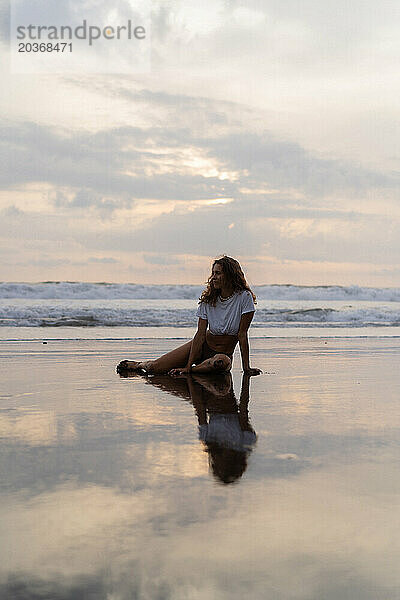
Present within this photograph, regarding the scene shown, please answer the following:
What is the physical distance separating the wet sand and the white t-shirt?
1.66 meters

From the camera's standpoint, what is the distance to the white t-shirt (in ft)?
23.3

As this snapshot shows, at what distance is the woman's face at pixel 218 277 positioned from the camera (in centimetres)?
708

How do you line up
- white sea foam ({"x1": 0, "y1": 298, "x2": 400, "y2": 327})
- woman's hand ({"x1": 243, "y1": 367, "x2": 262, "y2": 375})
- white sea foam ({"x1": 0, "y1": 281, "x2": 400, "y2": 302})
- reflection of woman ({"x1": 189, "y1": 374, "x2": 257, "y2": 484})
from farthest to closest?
white sea foam ({"x1": 0, "y1": 281, "x2": 400, "y2": 302}), white sea foam ({"x1": 0, "y1": 298, "x2": 400, "y2": 327}), woman's hand ({"x1": 243, "y1": 367, "x2": 262, "y2": 375}), reflection of woman ({"x1": 189, "y1": 374, "x2": 257, "y2": 484})

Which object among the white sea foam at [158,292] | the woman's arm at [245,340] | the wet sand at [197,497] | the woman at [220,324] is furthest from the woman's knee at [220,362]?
the white sea foam at [158,292]

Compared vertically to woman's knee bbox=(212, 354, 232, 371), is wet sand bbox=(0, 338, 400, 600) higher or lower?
higher

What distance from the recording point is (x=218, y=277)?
707cm

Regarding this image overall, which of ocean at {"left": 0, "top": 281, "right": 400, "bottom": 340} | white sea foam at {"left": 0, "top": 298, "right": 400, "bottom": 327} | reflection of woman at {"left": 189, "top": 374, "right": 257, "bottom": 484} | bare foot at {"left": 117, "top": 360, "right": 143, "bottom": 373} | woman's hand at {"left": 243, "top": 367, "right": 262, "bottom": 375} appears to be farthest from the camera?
white sea foam at {"left": 0, "top": 298, "right": 400, "bottom": 327}

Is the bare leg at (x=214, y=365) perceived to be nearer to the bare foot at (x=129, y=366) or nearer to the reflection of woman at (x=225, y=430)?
the bare foot at (x=129, y=366)

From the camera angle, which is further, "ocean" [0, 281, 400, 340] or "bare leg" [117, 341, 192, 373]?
"ocean" [0, 281, 400, 340]

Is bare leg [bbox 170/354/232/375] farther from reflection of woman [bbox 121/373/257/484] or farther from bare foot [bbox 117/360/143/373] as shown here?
bare foot [bbox 117/360/143/373]

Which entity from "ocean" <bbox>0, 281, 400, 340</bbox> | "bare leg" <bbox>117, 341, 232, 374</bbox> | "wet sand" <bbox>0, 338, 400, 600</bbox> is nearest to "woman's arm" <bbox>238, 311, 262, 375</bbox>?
"bare leg" <bbox>117, 341, 232, 374</bbox>

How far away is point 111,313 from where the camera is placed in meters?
19.3

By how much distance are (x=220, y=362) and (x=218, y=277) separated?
86 cm

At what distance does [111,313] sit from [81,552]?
17.3 metres
